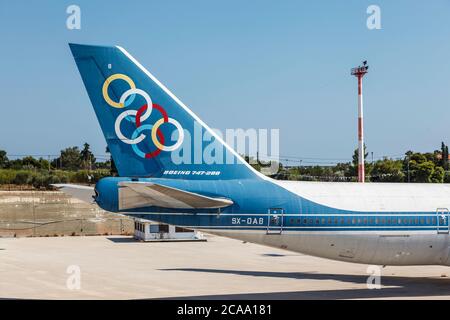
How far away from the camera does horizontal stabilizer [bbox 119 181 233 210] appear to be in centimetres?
2236

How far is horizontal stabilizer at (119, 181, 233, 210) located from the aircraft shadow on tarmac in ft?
12.5

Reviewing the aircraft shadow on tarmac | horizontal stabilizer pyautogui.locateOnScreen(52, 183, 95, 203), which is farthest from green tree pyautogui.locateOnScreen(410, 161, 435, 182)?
horizontal stabilizer pyautogui.locateOnScreen(52, 183, 95, 203)

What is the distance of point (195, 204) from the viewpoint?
2497cm

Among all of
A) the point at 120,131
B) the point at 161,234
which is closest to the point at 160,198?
the point at 120,131

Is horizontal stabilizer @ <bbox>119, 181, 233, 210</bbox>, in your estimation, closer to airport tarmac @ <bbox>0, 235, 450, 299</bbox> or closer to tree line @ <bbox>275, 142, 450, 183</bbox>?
airport tarmac @ <bbox>0, 235, 450, 299</bbox>

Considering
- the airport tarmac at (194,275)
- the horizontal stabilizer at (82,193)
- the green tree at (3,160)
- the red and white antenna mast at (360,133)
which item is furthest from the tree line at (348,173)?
the horizontal stabilizer at (82,193)

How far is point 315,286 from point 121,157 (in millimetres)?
10857

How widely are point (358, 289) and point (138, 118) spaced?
12.4 metres

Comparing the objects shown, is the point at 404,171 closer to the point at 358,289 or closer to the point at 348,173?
the point at 348,173

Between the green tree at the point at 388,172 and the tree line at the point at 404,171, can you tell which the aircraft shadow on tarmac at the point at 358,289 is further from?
the green tree at the point at 388,172
